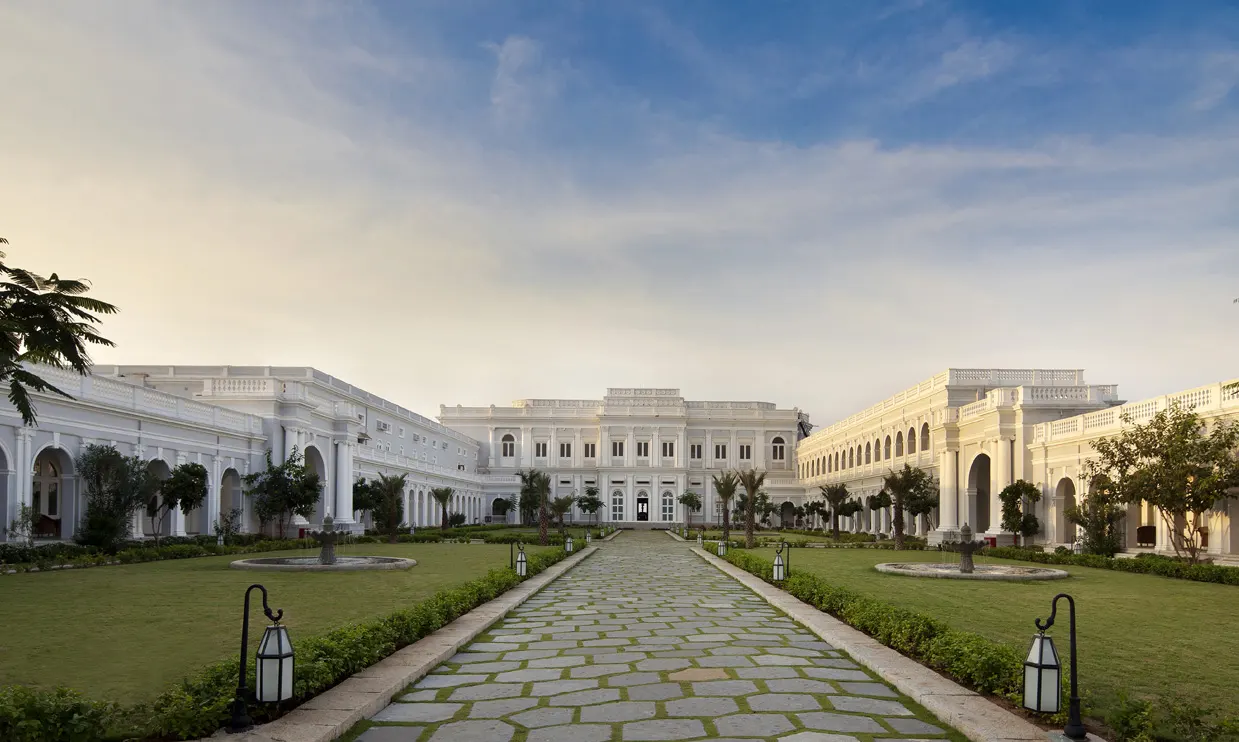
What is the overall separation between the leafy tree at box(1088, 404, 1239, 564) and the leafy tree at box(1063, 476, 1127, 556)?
64 cm

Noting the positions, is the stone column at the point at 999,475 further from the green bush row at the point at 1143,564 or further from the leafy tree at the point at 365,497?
the leafy tree at the point at 365,497

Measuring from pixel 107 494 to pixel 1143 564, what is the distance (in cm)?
2576

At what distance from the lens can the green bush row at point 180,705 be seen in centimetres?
563

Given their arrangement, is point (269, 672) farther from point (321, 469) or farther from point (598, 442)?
point (598, 442)

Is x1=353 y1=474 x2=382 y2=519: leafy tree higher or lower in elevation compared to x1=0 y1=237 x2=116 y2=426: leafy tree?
lower

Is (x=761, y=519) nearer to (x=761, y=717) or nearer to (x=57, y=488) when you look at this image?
(x=57, y=488)

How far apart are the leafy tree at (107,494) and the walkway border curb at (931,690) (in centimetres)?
1909

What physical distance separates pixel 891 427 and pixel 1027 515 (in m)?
20.6

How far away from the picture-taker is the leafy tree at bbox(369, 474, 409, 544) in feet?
125

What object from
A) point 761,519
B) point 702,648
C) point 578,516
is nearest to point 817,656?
point 702,648

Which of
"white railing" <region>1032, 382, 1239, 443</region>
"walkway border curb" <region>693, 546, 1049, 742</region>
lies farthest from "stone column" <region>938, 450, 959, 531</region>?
"walkway border curb" <region>693, 546, 1049, 742</region>

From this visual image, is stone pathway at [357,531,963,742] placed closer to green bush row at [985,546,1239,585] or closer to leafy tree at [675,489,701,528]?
green bush row at [985,546,1239,585]

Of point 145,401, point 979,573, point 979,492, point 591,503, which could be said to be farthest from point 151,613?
point 591,503

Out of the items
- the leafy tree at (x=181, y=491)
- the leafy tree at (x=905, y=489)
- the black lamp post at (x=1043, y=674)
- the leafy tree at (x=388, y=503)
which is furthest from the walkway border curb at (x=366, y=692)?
the leafy tree at (x=905, y=489)
